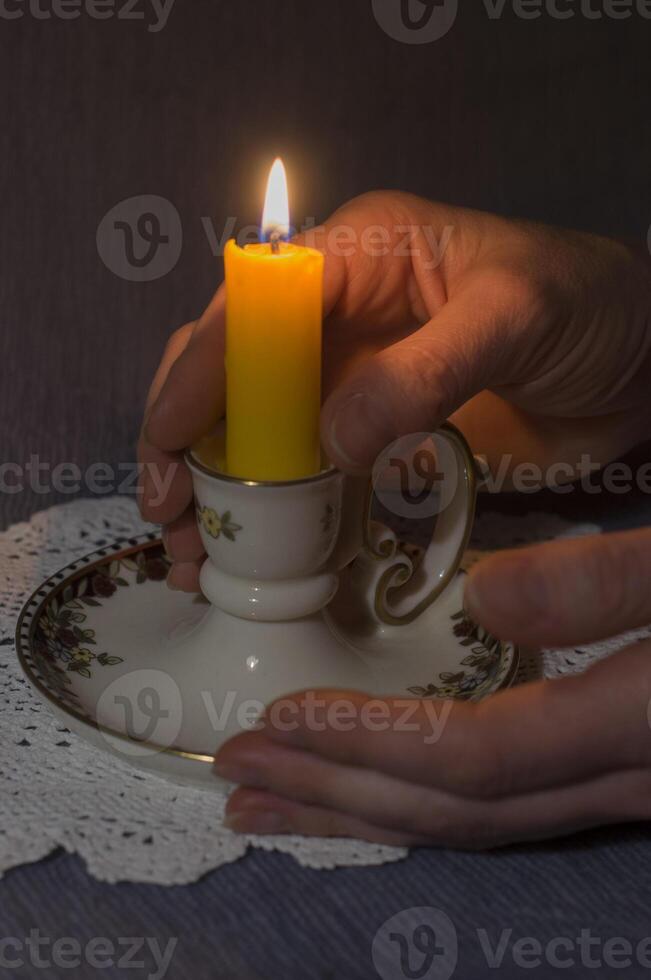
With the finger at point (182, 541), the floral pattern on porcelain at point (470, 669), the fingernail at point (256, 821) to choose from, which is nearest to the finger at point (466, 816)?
the fingernail at point (256, 821)

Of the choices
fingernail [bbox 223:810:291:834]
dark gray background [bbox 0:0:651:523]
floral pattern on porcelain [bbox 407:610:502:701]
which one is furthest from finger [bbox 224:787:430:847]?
dark gray background [bbox 0:0:651:523]

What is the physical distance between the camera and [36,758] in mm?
650

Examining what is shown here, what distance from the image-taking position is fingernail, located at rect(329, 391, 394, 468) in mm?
637

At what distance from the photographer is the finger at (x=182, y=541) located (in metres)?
0.78

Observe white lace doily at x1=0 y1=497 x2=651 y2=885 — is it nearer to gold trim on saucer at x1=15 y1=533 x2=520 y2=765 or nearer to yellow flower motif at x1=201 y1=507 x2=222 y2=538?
gold trim on saucer at x1=15 y1=533 x2=520 y2=765

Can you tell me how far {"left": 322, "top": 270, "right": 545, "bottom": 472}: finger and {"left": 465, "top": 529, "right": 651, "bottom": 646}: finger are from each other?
13 centimetres

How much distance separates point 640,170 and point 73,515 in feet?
2.38

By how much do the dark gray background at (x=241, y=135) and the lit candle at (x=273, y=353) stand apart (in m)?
0.54

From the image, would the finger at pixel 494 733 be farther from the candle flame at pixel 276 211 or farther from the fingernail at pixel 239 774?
the candle flame at pixel 276 211

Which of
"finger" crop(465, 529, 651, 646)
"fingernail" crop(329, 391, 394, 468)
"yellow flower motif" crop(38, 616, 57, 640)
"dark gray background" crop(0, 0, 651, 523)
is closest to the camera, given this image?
"finger" crop(465, 529, 651, 646)

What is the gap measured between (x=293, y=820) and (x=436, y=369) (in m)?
0.25

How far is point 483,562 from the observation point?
0.54 m

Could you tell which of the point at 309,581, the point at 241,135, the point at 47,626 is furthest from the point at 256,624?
the point at 241,135

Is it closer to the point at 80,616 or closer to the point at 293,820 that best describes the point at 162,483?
the point at 80,616
